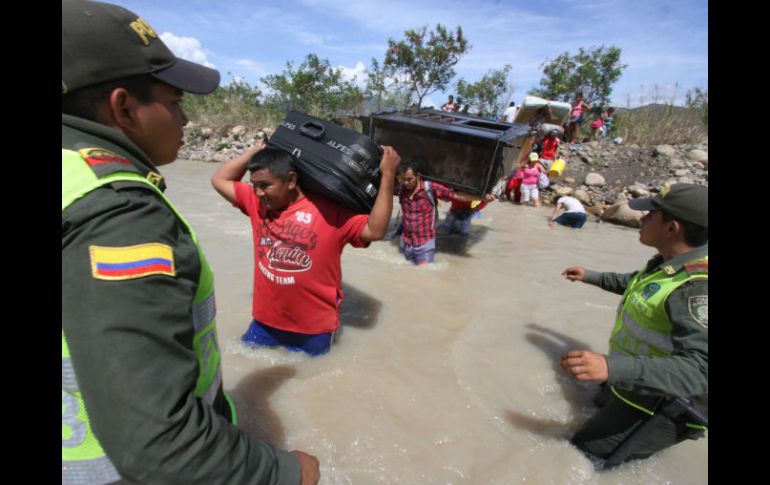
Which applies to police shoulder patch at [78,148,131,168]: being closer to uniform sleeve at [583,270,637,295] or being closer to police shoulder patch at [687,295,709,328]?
police shoulder patch at [687,295,709,328]

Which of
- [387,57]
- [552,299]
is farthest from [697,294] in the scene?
[387,57]

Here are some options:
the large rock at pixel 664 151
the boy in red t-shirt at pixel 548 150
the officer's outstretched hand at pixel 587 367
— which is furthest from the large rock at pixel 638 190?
the officer's outstretched hand at pixel 587 367

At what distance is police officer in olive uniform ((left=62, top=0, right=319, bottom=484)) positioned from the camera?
2.23ft

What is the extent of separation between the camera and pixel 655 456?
7.36ft

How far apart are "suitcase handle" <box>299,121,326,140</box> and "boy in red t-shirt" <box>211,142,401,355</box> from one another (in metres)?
0.22

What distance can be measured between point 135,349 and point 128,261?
0.50 ft

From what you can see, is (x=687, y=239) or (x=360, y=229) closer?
(x=687, y=239)

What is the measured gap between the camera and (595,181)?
10.0 meters

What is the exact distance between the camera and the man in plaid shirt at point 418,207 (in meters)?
4.41

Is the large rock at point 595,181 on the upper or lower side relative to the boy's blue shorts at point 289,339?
upper

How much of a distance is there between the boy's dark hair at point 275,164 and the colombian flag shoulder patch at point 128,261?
4.95 feet

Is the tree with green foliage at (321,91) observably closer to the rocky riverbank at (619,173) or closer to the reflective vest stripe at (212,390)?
the rocky riverbank at (619,173)
